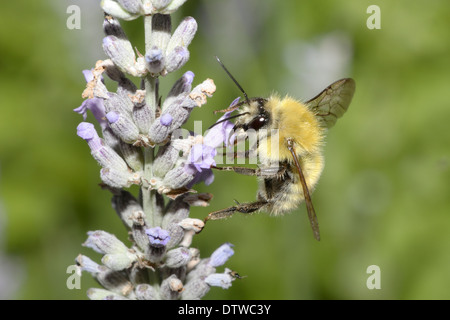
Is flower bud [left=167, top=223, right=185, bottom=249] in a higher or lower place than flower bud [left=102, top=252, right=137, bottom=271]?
higher

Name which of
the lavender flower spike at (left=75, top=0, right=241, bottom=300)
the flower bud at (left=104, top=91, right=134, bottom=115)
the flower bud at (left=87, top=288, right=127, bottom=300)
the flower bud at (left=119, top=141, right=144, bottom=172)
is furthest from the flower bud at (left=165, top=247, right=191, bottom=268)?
the flower bud at (left=104, top=91, right=134, bottom=115)

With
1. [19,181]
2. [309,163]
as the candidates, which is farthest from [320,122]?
[19,181]

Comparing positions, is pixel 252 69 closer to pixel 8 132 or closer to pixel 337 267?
pixel 337 267

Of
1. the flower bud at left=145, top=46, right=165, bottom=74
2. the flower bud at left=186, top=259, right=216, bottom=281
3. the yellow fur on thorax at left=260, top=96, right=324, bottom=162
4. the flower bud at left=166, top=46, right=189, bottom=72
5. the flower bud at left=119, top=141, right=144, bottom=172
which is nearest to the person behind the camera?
the flower bud at left=145, top=46, right=165, bottom=74

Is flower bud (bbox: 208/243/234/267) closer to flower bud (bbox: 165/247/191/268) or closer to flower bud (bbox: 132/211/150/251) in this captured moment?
flower bud (bbox: 165/247/191/268)

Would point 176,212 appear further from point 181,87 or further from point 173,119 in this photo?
point 181,87
